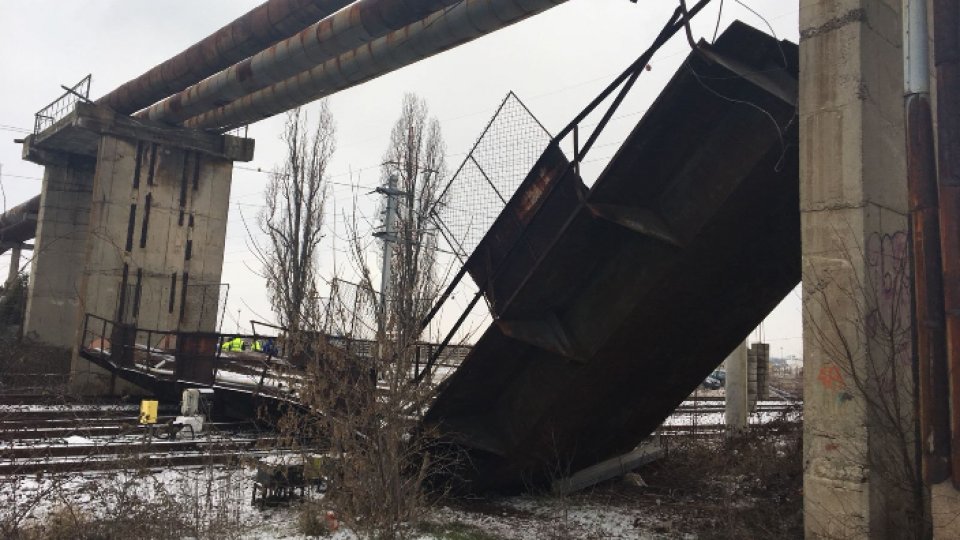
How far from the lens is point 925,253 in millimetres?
3953

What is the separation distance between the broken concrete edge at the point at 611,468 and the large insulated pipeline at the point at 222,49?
9979 mm

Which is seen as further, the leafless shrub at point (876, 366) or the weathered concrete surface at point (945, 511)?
the leafless shrub at point (876, 366)

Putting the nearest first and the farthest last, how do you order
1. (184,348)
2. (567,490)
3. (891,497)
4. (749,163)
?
(891,497) < (749,163) < (567,490) < (184,348)

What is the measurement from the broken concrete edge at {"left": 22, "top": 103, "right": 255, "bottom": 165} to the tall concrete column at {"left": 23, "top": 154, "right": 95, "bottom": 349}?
0.49m

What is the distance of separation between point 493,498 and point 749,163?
189 inches

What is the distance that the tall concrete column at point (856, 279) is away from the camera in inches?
164

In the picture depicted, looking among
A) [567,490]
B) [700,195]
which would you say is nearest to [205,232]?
[567,490]

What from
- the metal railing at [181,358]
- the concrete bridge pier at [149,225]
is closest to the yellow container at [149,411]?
the metal railing at [181,358]

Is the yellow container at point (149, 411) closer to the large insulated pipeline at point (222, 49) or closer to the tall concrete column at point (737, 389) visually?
the large insulated pipeline at point (222, 49)

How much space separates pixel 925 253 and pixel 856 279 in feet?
1.35

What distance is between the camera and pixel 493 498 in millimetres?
7855

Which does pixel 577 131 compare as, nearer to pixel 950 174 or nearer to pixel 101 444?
pixel 950 174

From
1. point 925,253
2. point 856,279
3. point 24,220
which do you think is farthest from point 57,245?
point 925,253

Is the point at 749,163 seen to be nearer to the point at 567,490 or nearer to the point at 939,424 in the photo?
the point at 939,424
